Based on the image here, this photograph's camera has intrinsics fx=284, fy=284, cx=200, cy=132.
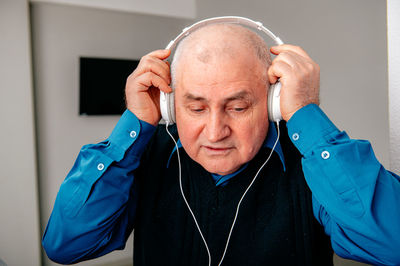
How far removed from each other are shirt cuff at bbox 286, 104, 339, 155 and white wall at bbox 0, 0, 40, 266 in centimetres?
282

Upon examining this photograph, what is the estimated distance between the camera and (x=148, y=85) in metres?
1.08

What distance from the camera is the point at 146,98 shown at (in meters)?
1.11

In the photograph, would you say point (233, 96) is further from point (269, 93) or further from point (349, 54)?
point (349, 54)

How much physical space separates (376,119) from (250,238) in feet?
7.77

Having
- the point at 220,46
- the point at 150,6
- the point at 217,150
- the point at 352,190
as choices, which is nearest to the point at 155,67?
the point at 220,46

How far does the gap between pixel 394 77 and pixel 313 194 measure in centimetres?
51

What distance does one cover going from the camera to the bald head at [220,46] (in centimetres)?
93

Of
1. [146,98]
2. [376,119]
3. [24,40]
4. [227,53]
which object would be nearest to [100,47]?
[24,40]

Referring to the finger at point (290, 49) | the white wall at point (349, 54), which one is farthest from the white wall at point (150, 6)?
the finger at point (290, 49)

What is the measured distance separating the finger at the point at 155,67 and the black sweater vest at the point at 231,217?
0.39m

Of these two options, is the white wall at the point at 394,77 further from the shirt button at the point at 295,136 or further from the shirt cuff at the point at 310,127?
the shirt button at the point at 295,136

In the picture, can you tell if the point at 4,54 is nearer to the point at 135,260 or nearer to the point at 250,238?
the point at 135,260

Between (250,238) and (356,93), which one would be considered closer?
(250,238)

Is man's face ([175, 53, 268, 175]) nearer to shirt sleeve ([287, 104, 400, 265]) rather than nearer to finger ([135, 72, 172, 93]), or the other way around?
finger ([135, 72, 172, 93])
